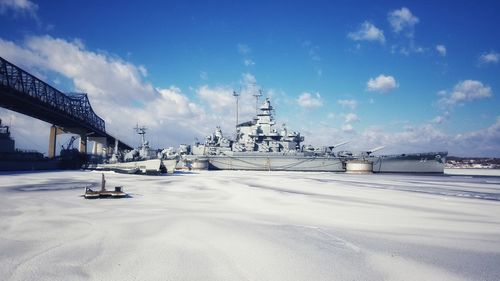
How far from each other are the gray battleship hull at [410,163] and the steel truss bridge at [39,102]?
54733 mm

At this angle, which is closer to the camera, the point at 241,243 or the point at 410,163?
the point at 241,243

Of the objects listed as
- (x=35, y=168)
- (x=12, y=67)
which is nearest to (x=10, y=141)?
(x=35, y=168)

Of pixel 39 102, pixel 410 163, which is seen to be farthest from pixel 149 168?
pixel 410 163

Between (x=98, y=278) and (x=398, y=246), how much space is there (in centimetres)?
626

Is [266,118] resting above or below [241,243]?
above

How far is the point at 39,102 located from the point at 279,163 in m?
39.8

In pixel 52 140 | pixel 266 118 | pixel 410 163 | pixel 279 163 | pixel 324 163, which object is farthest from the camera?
pixel 266 118

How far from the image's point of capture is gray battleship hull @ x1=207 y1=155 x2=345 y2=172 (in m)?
52.8

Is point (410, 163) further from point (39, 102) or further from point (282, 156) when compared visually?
point (39, 102)

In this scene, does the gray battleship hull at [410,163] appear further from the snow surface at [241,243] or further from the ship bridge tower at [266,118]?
the snow surface at [241,243]

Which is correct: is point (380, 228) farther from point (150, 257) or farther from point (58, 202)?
point (58, 202)

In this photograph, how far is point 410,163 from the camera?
51.4 m

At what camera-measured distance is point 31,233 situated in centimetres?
720

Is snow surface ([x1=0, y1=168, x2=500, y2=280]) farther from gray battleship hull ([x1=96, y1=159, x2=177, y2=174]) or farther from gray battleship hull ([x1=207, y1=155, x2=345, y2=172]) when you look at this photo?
gray battleship hull ([x1=207, y1=155, x2=345, y2=172])
